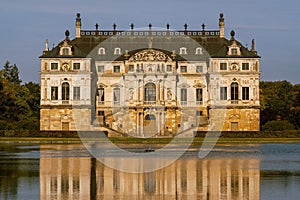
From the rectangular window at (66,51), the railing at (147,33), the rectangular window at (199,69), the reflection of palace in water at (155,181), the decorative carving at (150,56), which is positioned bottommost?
the reflection of palace in water at (155,181)

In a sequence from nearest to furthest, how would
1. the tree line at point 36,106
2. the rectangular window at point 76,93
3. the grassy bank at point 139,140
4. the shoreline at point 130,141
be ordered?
the shoreline at point 130,141, the grassy bank at point 139,140, the tree line at point 36,106, the rectangular window at point 76,93

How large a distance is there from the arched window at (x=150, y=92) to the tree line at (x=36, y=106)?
1303 centimetres

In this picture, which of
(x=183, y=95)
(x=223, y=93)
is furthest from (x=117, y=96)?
(x=223, y=93)

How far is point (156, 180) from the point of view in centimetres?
2723

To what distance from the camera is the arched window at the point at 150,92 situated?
8062cm

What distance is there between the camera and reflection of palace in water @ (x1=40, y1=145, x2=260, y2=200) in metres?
23.2

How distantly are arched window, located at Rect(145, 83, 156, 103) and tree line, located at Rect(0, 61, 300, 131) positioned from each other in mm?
13027

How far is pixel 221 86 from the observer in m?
80.6

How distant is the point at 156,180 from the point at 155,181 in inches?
13.0

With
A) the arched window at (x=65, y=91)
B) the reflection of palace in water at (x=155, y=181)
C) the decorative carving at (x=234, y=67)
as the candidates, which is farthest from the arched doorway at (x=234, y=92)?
the reflection of palace in water at (x=155, y=181)

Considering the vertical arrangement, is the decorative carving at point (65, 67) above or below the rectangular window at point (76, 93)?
above

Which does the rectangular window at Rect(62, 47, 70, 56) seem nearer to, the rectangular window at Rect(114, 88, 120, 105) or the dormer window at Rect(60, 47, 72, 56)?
the dormer window at Rect(60, 47, 72, 56)

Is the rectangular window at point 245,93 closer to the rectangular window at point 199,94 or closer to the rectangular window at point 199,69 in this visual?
the rectangular window at point 199,94

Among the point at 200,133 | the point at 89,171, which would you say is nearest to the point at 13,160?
the point at 89,171
